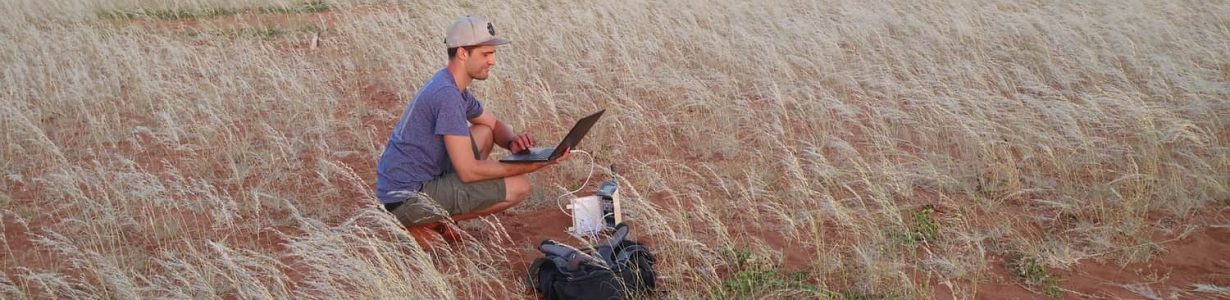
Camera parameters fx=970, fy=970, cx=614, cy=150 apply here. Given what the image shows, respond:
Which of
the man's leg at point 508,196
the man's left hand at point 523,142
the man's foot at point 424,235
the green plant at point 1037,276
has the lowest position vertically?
the green plant at point 1037,276

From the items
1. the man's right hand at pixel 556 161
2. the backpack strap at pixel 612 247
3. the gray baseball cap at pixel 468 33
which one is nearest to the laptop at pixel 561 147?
the man's right hand at pixel 556 161

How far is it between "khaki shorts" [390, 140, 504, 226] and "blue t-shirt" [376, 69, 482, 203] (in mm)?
47

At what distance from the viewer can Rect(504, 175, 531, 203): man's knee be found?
4.47m

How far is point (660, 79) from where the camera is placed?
25.7 ft

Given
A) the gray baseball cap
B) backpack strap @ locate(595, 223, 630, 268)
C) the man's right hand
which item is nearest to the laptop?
the man's right hand

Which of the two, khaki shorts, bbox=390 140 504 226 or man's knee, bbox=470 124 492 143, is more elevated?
man's knee, bbox=470 124 492 143

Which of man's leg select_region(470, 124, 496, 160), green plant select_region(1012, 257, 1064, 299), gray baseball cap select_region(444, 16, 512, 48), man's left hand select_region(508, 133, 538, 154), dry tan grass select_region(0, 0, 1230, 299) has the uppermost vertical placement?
gray baseball cap select_region(444, 16, 512, 48)

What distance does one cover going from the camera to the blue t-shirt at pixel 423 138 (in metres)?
4.14

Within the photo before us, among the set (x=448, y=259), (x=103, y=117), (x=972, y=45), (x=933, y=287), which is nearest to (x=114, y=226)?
(x=448, y=259)

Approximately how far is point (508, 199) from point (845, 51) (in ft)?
16.3

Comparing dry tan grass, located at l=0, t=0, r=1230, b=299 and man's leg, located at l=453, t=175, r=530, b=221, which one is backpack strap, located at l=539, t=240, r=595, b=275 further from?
man's leg, located at l=453, t=175, r=530, b=221

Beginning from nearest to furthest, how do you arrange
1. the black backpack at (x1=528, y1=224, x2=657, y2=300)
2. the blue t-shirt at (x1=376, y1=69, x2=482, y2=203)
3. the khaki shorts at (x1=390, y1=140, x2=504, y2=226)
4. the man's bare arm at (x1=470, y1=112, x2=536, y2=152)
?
1. the black backpack at (x1=528, y1=224, x2=657, y2=300)
2. the blue t-shirt at (x1=376, y1=69, x2=482, y2=203)
3. the khaki shorts at (x1=390, y1=140, x2=504, y2=226)
4. the man's bare arm at (x1=470, y1=112, x2=536, y2=152)

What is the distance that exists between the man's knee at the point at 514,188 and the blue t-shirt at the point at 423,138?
28 centimetres

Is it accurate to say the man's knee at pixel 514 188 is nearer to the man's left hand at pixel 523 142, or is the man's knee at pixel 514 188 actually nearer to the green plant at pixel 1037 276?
the man's left hand at pixel 523 142
